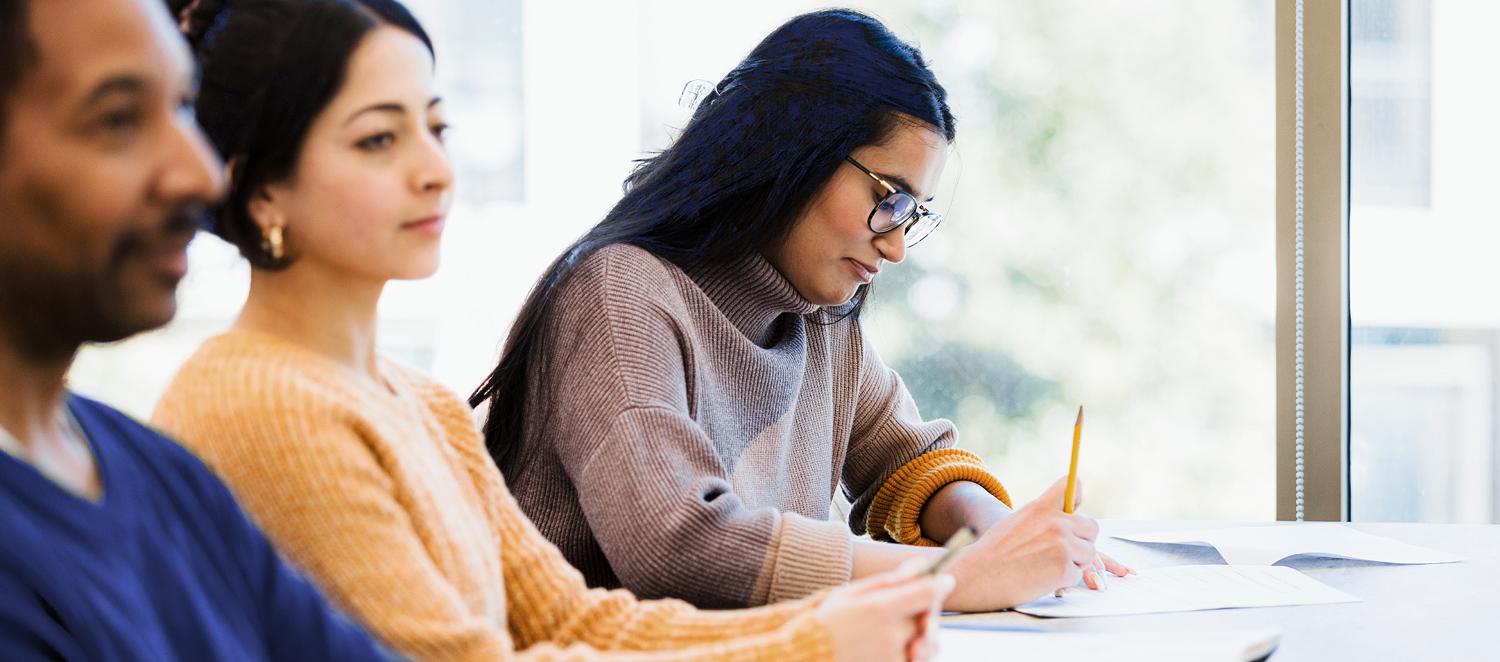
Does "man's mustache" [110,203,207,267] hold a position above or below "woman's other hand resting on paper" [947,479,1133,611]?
above

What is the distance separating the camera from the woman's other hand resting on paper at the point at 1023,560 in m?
1.01

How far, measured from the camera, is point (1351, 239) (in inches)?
84.0

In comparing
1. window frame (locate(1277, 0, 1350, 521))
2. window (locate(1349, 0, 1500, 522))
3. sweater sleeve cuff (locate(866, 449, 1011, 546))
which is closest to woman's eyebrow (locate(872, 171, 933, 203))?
sweater sleeve cuff (locate(866, 449, 1011, 546))

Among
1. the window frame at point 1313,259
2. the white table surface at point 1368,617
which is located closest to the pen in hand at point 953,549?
the white table surface at point 1368,617

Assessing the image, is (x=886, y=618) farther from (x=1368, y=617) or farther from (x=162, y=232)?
(x=1368, y=617)

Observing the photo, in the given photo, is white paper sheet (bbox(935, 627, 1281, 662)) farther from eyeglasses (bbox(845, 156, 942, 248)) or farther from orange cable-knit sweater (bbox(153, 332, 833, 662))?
eyeglasses (bbox(845, 156, 942, 248))

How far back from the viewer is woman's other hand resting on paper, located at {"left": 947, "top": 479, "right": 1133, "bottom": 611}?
1.01 m

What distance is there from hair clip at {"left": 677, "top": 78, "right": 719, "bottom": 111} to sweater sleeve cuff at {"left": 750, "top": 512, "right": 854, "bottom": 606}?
0.60m

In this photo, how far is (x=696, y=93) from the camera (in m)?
1.35

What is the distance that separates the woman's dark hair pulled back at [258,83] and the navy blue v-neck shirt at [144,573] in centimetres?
14

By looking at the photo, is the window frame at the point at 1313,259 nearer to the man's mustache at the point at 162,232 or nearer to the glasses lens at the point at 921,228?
the glasses lens at the point at 921,228

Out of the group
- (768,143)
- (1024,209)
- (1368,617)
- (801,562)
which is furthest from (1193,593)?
(1024,209)

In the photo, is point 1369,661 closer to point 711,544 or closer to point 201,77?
point 711,544

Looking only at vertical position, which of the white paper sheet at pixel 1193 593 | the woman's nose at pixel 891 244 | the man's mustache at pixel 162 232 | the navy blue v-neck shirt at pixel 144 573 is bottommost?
the white paper sheet at pixel 1193 593
